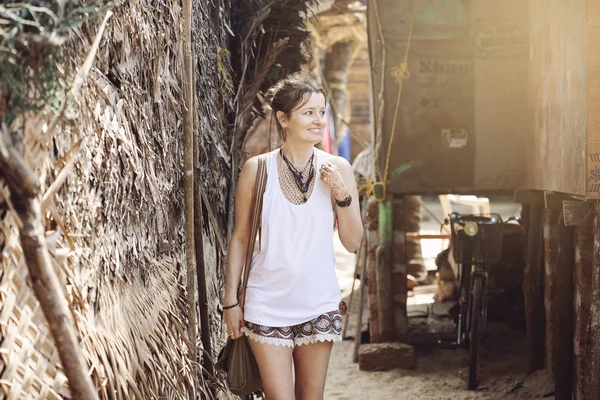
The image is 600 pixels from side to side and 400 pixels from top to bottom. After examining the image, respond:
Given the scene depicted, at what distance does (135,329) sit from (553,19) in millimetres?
3830

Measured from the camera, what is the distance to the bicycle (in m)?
6.62

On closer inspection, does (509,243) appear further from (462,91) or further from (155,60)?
(155,60)

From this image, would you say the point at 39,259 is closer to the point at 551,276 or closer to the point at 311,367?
the point at 311,367

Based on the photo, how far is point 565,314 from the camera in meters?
5.53

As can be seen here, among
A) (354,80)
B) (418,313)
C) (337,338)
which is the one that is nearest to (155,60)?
(337,338)

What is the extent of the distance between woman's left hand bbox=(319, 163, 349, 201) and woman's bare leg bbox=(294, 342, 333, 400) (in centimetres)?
63

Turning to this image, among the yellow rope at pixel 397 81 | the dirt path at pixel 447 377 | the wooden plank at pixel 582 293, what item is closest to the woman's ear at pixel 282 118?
the wooden plank at pixel 582 293

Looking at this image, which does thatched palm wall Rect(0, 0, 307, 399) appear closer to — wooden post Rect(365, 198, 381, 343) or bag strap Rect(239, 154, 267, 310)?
bag strap Rect(239, 154, 267, 310)

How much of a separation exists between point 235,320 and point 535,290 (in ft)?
13.3

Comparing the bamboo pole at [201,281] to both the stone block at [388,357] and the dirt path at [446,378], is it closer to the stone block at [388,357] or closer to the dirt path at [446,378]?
the dirt path at [446,378]

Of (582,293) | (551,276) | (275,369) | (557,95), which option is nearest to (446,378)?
(551,276)

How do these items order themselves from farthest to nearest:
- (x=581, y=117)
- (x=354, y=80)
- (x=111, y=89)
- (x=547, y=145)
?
1. (x=354, y=80)
2. (x=547, y=145)
3. (x=581, y=117)
4. (x=111, y=89)

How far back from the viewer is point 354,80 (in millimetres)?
21422

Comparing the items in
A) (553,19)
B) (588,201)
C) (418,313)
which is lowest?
(418,313)
